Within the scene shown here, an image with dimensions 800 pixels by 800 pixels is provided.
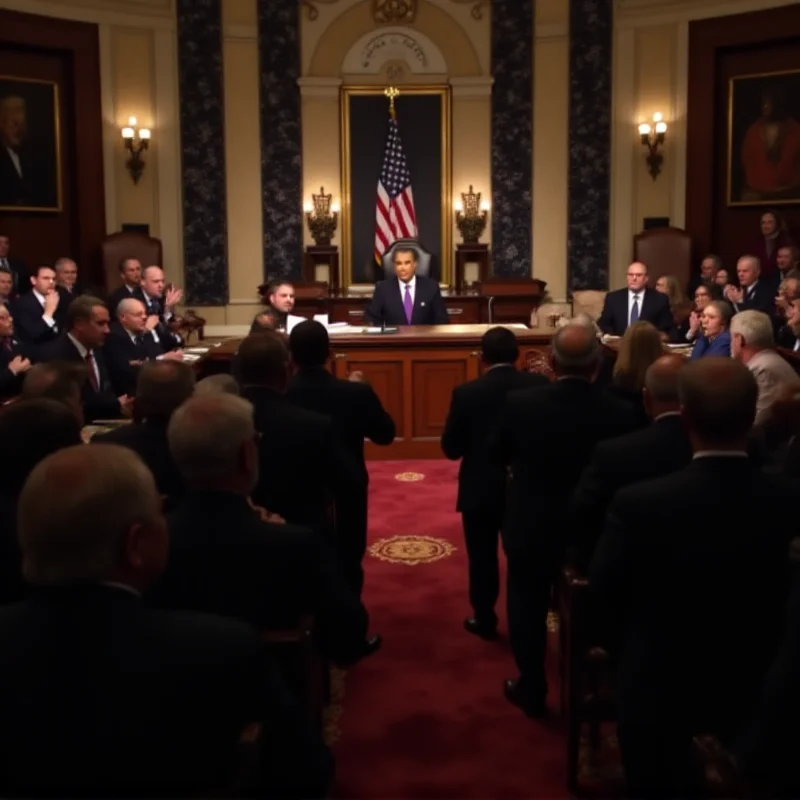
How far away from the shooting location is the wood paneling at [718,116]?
11664mm

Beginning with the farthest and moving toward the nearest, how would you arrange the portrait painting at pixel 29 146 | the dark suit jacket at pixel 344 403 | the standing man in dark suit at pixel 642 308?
the portrait painting at pixel 29 146 < the standing man in dark suit at pixel 642 308 < the dark suit jacket at pixel 344 403

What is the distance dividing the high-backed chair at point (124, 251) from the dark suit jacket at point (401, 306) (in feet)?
13.4

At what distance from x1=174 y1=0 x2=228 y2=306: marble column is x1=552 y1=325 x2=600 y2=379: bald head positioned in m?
9.58

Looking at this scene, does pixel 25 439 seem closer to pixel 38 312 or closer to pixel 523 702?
pixel 523 702

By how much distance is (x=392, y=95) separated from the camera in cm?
1252

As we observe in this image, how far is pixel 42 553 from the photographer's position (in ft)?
5.11

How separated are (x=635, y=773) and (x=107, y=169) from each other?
1125 centimetres

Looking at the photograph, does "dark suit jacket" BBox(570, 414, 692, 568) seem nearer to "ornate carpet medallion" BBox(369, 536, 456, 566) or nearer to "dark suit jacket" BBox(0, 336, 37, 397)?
"ornate carpet medallion" BBox(369, 536, 456, 566)

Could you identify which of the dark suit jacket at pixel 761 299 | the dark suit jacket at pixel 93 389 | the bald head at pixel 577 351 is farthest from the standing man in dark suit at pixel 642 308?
the bald head at pixel 577 351

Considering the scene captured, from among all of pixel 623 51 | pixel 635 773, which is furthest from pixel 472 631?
pixel 623 51

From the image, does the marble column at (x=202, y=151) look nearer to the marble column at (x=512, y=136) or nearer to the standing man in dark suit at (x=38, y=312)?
the marble column at (x=512, y=136)

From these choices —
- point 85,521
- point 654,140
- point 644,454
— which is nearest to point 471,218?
point 654,140

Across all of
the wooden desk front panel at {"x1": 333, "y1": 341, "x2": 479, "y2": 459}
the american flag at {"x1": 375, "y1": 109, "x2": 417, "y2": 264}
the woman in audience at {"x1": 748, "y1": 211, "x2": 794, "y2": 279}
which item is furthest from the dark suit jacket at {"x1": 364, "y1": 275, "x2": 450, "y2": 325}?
the woman in audience at {"x1": 748, "y1": 211, "x2": 794, "y2": 279}

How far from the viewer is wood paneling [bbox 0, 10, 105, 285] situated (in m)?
11.7
